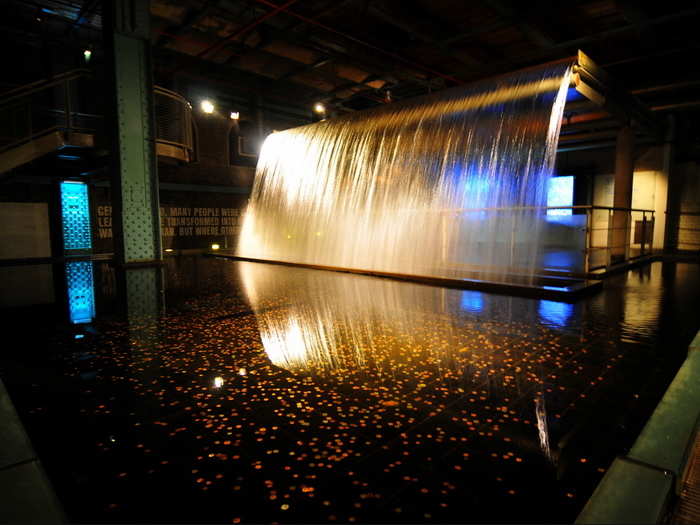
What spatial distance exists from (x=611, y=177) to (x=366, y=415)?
1423 cm

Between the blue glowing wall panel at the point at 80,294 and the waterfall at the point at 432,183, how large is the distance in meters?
3.98

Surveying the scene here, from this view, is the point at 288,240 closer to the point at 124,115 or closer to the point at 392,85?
the point at 124,115

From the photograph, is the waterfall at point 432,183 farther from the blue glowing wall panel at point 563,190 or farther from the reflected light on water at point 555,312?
the blue glowing wall panel at point 563,190

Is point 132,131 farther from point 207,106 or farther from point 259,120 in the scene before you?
point 259,120

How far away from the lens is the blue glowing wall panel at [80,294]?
3895 mm

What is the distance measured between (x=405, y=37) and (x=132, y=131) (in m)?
5.70

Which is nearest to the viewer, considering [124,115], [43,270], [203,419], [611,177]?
[203,419]

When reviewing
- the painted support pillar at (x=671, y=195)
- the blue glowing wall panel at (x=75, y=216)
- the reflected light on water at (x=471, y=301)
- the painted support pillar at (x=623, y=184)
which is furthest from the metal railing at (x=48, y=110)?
the painted support pillar at (x=671, y=195)

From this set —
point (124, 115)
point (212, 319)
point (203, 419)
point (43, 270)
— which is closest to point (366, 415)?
point (203, 419)

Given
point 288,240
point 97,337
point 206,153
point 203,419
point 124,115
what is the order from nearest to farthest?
point 203,419 < point 97,337 < point 124,115 < point 288,240 < point 206,153

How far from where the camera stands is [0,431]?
61.6 inches

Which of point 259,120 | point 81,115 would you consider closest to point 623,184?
point 81,115

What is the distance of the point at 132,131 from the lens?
700 cm

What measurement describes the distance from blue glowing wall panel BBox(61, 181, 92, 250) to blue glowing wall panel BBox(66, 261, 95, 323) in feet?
13.7
